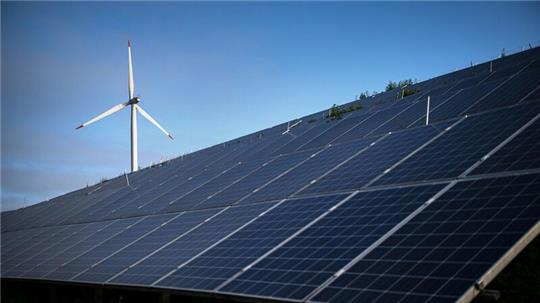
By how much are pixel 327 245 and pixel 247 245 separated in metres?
3.18

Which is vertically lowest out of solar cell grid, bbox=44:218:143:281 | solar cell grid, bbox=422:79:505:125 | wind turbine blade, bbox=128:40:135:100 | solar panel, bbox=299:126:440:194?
solar cell grid, bbox=44:218:143:281

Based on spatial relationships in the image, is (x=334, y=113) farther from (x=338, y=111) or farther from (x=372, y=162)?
(x=372, y=162)

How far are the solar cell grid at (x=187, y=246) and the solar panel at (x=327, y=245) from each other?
380cm

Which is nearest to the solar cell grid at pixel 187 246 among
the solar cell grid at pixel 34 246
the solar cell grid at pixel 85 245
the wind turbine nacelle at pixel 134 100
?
the solar cell grid at pixel 85 245

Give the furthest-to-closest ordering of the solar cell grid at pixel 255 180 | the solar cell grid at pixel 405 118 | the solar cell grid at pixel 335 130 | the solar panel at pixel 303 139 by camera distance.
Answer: the solar panel at pixel 303 139
the solar cell grid at pixel 335 130
the solar cell grid at pixel 405 118
the solar cell grid at pixel 255 180

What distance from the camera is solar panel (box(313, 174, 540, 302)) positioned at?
9.95 m

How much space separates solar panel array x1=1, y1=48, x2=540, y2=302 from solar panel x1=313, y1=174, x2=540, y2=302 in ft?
0.12

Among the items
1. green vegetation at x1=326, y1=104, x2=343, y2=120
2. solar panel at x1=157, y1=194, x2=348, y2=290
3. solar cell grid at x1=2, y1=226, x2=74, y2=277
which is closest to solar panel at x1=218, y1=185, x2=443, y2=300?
solar panel at x1=157, y1=194, x2=348, y2=290

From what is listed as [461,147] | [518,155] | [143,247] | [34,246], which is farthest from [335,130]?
[34,246]

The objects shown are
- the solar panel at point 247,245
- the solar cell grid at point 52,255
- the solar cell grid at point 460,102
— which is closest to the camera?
the solar panel at point 247,245

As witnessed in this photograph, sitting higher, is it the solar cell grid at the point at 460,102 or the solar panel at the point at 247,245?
the solar cell grid at the point at 460,102

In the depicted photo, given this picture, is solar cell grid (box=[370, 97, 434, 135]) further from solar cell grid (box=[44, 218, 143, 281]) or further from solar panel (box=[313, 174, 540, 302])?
solar cell grid (box=[44, 218, 143, 281])

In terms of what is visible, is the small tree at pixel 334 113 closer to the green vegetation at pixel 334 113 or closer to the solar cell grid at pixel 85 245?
the green vegetation at pixel 334 113

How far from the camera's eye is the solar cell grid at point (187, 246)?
17469 millimetres
